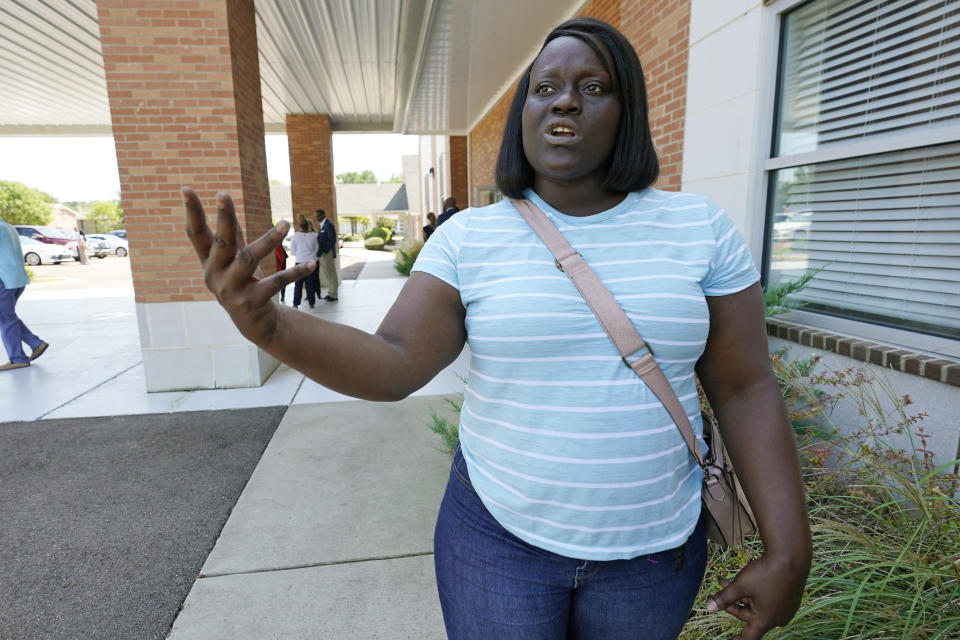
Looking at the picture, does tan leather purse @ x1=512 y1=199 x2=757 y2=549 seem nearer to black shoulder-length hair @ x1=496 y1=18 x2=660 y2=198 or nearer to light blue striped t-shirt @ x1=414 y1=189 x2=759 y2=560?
light blue striped t-shirt @ x1=414 y1=189 x2=759 y2=560

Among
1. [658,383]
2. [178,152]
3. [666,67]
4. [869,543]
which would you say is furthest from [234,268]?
[178,152]

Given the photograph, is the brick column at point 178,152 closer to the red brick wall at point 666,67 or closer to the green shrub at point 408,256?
the red brick wall at point 666,67

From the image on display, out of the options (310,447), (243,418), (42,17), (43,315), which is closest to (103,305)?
(43,315)

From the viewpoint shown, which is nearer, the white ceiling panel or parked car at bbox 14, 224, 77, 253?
the white ceiling panel

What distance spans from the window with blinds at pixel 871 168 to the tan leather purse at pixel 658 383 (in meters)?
2.13

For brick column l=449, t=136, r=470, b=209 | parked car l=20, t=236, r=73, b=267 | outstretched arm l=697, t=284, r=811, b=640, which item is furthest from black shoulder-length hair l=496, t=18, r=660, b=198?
parked car l=20, t=236, r=73, b=267

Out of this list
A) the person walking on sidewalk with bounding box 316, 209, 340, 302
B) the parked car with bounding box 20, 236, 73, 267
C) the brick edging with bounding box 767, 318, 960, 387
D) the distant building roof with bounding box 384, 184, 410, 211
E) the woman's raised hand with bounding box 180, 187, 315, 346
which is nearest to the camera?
the woman's raised hand with bounding box 180, 187, 315, 346

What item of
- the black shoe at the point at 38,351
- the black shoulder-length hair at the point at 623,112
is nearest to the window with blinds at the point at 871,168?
the black shoulder-length hair at the point at 623,112

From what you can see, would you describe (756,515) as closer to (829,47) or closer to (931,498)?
(931,498)

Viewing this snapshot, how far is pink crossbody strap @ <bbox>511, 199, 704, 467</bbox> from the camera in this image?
1.02 metres

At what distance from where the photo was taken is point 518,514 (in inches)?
42.6

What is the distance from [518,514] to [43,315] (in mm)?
12678

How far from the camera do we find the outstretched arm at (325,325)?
0.84m

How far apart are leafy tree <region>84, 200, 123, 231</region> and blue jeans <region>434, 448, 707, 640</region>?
246ft
